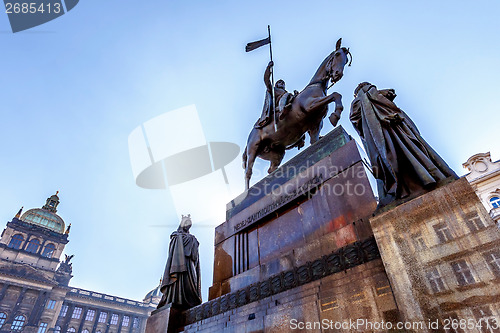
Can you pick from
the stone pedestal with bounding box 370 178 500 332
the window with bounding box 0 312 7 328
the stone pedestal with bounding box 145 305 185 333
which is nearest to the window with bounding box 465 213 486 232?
the stone pedestal with bounding box 370 178 500 332

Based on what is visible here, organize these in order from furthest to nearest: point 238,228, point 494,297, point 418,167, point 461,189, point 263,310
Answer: point 238,228 → point 263,310 → point 418,167 → point 461,189 → point 494,297

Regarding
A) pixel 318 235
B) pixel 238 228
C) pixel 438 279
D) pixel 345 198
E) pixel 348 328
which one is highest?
pixel 238 228

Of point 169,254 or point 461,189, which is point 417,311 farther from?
point 169,254

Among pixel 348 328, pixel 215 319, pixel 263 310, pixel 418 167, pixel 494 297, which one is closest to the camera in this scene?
pixel 494 297

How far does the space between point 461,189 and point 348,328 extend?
2218mm

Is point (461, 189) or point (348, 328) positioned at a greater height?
point (461, 189)

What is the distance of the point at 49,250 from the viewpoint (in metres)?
65.0

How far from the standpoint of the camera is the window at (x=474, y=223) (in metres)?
3.01

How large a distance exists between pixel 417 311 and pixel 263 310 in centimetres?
265

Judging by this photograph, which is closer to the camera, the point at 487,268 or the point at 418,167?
the point at 487,268

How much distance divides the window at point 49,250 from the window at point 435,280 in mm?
80037

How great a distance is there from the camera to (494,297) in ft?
8.56

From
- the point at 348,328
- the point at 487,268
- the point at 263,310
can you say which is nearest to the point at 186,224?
the point at 263,310

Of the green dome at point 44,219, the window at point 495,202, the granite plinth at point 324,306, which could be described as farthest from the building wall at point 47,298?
the window at point 495,202
